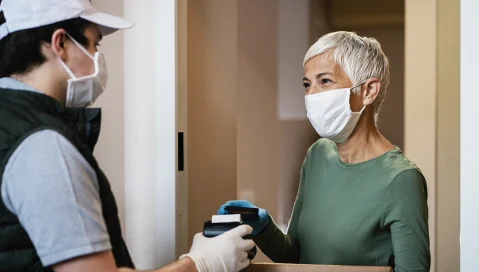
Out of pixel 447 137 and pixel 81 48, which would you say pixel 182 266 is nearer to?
pixel 81 48

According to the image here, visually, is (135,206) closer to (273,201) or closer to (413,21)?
(413,21)

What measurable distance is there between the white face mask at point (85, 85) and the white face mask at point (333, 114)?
1.99 feet

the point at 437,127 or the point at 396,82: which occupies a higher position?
the point at 396,82

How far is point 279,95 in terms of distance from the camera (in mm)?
3850

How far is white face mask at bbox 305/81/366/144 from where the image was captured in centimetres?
141

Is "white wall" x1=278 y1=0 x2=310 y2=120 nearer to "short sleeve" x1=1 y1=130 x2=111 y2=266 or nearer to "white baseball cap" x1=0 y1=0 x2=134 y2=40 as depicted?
"white baseball cap" x1=0 y1=0 x2=134 y2=40

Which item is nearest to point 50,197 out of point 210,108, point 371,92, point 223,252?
point 223,252

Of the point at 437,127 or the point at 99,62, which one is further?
the point at 437,127

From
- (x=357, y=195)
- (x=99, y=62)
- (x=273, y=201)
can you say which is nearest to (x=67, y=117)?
(x=99, y=62)

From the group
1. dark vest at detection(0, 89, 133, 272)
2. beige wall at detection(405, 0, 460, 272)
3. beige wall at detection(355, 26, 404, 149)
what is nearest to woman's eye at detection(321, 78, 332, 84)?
dark vest at detection(0, 89, 133, 272)
